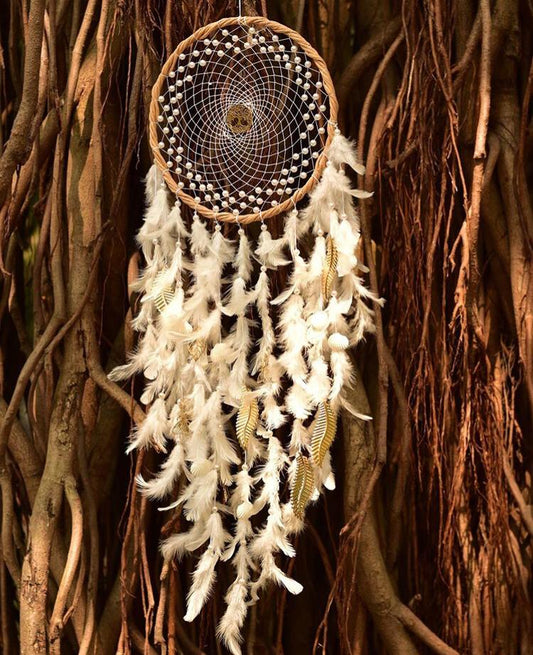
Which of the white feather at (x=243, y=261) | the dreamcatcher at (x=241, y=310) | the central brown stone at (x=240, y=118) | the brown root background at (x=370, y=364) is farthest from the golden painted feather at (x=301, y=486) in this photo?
the central brown stone at (x=240, y=118)

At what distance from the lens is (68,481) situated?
1373 mm

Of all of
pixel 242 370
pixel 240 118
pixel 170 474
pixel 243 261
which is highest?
pixel 240 118

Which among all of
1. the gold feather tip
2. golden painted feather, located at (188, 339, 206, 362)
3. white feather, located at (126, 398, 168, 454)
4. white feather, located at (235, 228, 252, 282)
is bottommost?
white feather, located at (126, 398, 168, 454)

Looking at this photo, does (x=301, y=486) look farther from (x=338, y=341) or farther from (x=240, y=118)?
(x=240, y=118)

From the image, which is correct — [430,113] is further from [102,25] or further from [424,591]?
[424,591]

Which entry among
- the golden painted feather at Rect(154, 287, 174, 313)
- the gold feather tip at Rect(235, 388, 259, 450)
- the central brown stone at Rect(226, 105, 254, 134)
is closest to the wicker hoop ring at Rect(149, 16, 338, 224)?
the central brown stone at Rect(226, 105, 254, 134)

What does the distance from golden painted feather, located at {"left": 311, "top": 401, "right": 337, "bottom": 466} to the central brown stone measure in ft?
1.23

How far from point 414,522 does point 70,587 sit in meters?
0.50

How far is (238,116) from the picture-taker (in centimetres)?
128

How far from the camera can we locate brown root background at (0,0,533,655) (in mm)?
1368

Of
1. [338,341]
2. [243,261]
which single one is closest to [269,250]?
[243,261]

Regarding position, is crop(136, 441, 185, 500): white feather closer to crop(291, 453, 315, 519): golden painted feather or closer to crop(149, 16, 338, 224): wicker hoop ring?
crop(291, 453, 315, 519): golden painted feather

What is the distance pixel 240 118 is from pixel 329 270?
23cm

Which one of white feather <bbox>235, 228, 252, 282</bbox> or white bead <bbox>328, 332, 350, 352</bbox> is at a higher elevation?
white feather <bbox>235, 228, 252, 282</bbox>
